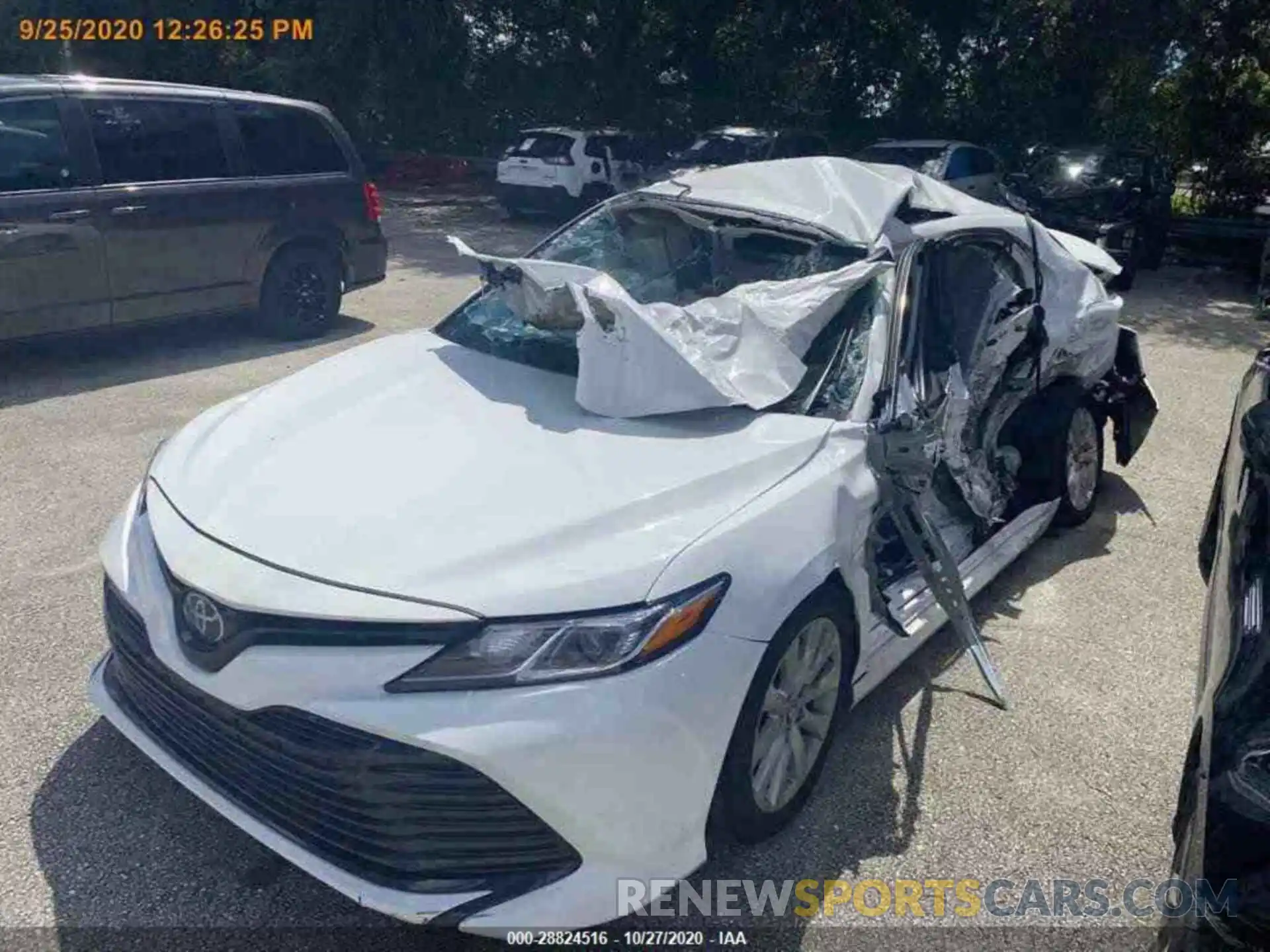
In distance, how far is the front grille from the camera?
229 centimetres

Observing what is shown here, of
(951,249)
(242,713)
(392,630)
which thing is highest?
(951,249)

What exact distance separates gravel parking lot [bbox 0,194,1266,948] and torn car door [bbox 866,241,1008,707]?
0.33 metres

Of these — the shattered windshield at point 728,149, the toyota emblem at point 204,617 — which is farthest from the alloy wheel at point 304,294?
the shattered windshield at point 728,149

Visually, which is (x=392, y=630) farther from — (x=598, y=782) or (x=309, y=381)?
(x=309, y=381)

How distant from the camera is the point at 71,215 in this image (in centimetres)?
694

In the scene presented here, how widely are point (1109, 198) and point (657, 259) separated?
11175mm

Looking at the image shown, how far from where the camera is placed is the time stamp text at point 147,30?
891 inches

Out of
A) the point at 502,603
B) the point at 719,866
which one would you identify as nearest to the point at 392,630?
the point at 502,603

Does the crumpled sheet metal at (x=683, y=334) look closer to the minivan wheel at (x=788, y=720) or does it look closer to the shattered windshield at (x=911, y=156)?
the minivan wheel at (x=788, y=720)

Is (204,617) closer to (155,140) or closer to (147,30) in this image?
(155,140)

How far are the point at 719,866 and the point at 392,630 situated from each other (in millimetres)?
1178

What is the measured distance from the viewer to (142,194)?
7.33 m

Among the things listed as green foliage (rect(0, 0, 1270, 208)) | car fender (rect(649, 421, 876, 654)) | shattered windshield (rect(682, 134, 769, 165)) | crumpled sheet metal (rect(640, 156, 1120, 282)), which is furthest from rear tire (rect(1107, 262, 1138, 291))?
car fender (rect(649, 421, 876, 654))

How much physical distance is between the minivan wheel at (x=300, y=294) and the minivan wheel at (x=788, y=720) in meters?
6.56
